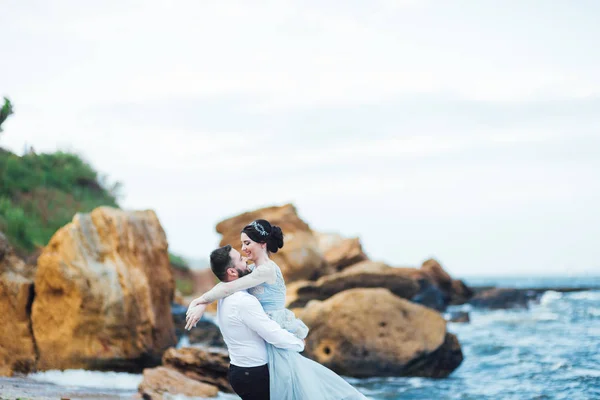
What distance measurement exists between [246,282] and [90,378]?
23.2ft

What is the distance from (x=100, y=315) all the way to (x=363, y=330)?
4.54m

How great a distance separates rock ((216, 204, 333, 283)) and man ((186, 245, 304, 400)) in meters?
16.5

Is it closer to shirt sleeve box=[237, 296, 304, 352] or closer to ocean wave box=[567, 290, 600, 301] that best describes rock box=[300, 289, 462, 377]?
shirt sleeve box=[237, 296, 304, 352]

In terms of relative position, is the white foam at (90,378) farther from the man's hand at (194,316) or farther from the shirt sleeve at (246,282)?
the shirt sleeve at (246,282)

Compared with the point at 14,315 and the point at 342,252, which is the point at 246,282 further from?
the point at 342,252

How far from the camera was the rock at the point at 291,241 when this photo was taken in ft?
74.0

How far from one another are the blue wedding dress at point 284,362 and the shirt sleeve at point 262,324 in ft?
0.40

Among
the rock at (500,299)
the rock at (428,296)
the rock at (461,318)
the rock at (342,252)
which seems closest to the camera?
the rock at (461,318)

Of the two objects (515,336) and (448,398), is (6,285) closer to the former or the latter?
(448,398)

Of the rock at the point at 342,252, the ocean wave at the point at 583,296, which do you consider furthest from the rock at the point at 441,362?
the ocean wave at the point at 583,296

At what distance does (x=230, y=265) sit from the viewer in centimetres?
506

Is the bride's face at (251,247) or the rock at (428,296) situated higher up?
the bride's face at (251,247)

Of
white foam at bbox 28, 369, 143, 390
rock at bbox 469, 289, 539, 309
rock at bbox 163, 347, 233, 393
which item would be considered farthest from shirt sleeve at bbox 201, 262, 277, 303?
rock at bbox 469, 289, 539, 309

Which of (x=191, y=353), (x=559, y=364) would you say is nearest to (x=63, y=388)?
(x=191, y=353)
